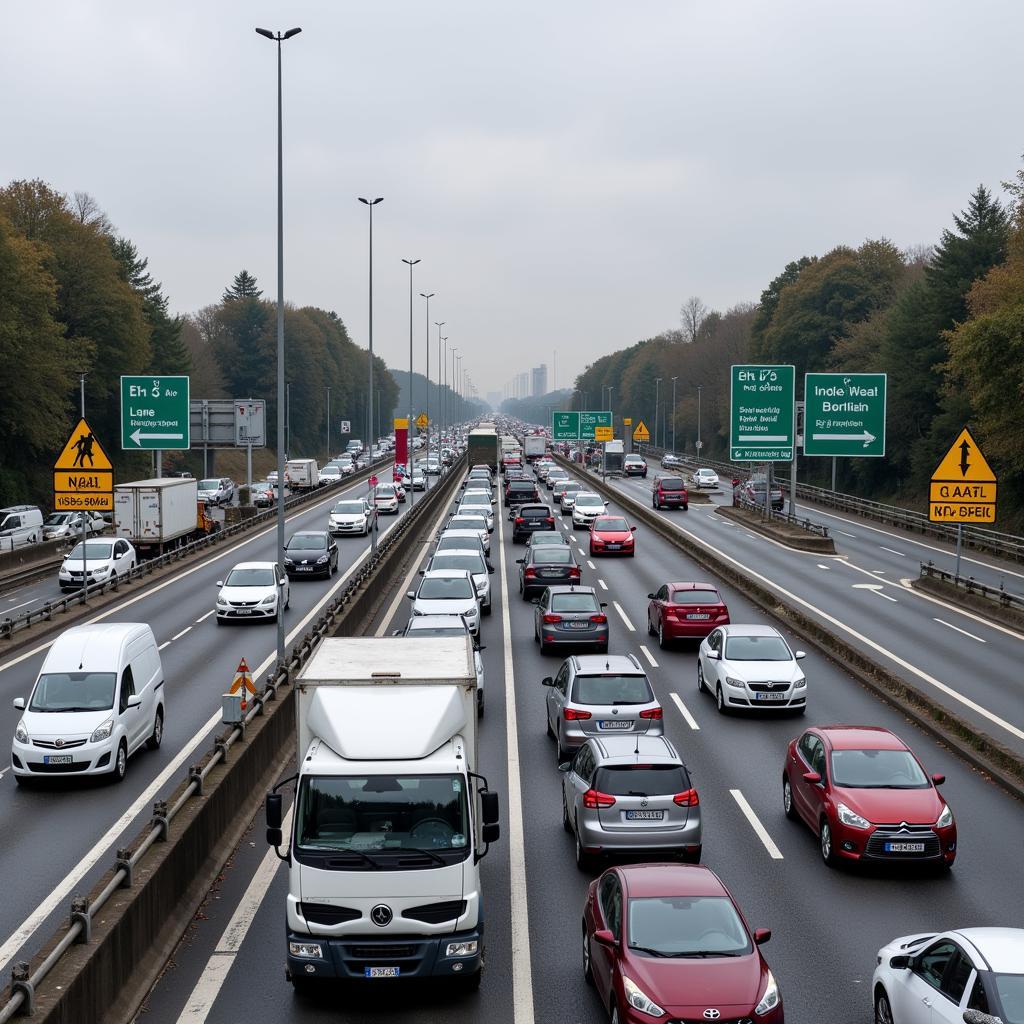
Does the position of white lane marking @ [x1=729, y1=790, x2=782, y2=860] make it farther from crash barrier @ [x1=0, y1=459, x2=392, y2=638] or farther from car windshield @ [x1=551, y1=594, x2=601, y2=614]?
crash barrier @ [x1=0, y1=459, x2=392, y2=638]

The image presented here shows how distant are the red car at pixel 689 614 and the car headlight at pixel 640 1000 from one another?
2071cm

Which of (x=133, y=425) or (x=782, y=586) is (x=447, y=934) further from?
(x=133, y=425)

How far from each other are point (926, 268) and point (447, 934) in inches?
3009

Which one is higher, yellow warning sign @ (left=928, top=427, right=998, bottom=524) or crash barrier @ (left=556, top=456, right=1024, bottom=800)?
yellow warning sign @ (left=928, top=427, right=998, bottom=524)

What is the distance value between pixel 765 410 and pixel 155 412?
26567 millimetres

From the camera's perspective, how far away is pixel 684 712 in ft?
79.3

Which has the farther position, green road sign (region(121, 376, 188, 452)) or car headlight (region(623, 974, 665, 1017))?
green road sign (region(121, 376, 188, 452))

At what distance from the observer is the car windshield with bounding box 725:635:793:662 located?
79.9ft

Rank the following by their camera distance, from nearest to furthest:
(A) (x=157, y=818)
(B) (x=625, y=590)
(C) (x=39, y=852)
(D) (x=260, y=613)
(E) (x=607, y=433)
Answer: (A) (x=157, y=818)
(C) (x=39, y=852)
(D) (x=260, y=613)
(B) (x=625, y=590)
(E) (x=607, y=433)

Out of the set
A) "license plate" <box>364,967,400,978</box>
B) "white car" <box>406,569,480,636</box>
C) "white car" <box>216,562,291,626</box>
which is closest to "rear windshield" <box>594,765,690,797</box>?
"license plate" <box>364,967,400,978</box>

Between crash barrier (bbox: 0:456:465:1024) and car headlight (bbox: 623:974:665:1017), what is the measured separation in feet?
14.3

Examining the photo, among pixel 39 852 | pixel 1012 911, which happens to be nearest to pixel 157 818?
pixel 39 852

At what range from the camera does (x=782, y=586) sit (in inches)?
1615

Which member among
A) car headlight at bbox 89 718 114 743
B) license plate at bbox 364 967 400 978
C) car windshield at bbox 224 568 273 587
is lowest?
car headlight at bbox 89 718 114 743
